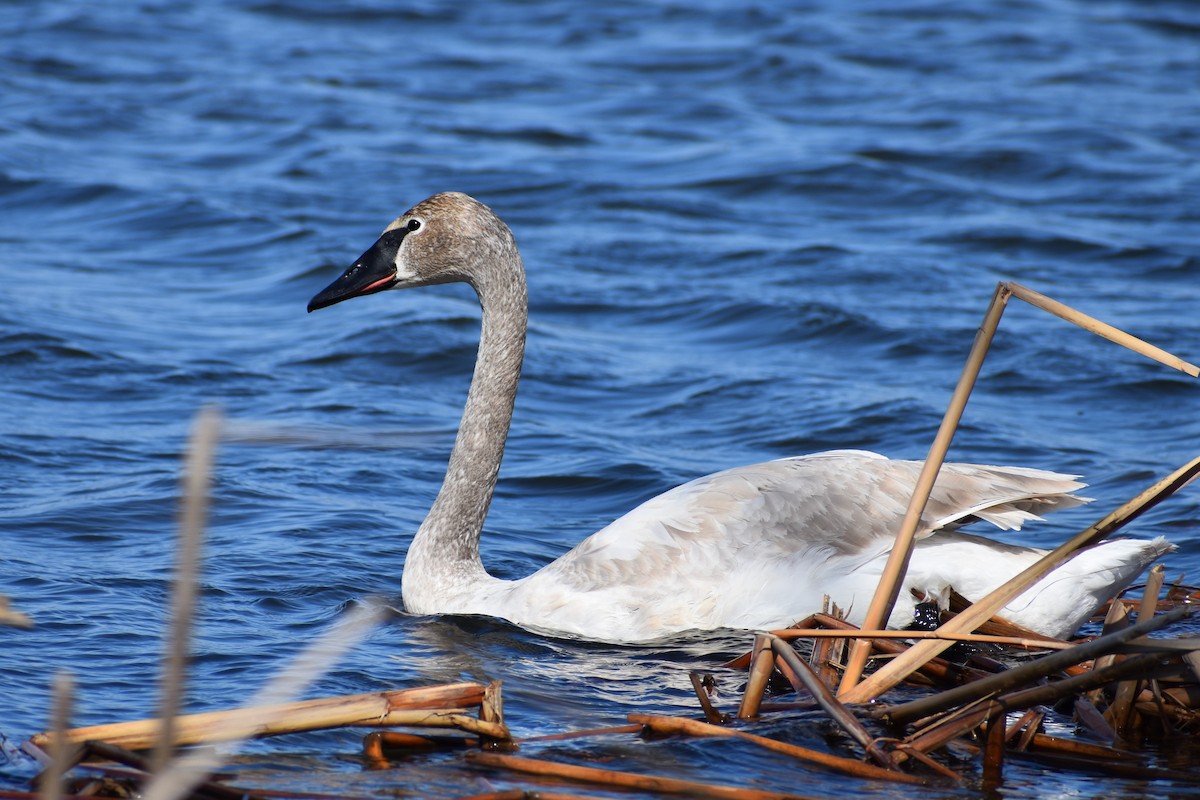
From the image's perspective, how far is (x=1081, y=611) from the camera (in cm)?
589

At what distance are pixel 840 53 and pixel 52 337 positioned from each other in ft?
44.7

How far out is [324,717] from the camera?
14.7ft

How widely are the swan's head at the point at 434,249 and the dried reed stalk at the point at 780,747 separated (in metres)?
2.90

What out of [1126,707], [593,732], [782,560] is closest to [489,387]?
[782,560]

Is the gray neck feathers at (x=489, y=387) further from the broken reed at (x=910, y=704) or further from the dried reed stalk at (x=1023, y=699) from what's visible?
the dried reed stalk at (x=1023, y=699)

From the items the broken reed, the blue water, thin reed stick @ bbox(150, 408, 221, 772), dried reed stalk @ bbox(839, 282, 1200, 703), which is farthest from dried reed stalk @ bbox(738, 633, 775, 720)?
thin reed stick @ bbox(150, 408, 221, 772)

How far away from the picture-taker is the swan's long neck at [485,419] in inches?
278

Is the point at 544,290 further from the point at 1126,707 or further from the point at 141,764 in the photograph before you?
the point at 141,764

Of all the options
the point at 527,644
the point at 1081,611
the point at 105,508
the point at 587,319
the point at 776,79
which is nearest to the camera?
the point at 1081,611

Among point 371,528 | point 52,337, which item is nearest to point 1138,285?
point 371,528

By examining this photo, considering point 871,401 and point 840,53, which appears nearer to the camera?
point 871,401

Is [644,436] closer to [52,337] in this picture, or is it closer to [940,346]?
[940,346]

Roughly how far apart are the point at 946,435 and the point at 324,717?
191 centimetres

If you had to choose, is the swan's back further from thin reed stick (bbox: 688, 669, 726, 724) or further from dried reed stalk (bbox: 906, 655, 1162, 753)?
dried reed stalk (bbox: 906, 655, 1162, 753)
